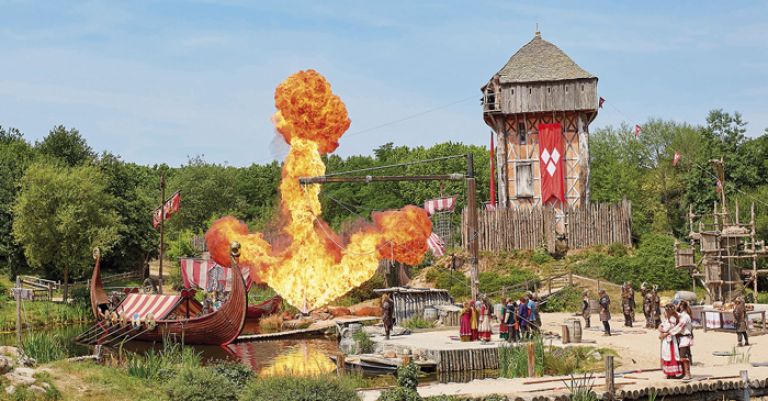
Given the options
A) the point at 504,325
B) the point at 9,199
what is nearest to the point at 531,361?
the point at 504,325

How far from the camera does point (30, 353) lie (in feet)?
71.5

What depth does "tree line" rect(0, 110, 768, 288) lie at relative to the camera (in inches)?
2089

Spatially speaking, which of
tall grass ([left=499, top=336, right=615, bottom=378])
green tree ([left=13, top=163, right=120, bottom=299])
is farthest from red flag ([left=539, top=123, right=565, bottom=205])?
tall grass ([left=499, top=336, right=615, bottom=378])

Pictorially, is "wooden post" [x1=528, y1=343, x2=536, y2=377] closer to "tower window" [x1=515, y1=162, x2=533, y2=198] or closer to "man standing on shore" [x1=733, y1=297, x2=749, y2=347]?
"man standing on shore" [x1=733, y1=297, x2=749, y2=347]

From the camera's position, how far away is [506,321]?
28750 mm

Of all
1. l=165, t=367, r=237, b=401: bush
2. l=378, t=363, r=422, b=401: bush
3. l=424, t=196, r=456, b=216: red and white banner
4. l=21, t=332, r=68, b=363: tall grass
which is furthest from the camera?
l=424, t=196, r=456, b=216: red and white banner

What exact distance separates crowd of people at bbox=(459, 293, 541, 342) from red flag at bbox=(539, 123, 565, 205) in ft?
83.3

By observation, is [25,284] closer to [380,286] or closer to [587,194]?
[380,286]

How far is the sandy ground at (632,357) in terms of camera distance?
19266mm

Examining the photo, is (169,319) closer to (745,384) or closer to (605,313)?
(605,313)

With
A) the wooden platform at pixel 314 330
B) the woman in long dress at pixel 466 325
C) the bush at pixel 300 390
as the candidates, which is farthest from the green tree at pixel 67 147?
the bush at pixel 300 390

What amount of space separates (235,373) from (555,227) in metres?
35.0

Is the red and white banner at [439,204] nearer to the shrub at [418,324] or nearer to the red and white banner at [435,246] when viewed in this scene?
the red and white banner at [435,246]

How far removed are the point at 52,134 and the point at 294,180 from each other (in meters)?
32.0
